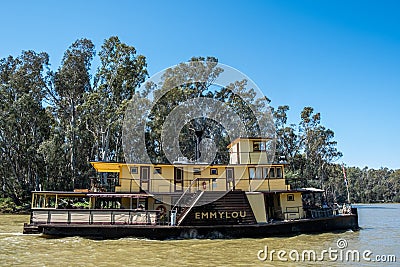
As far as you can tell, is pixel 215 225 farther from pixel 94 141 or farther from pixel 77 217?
pixel 94 141

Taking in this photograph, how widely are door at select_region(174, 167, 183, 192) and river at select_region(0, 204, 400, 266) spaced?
3.96 meters

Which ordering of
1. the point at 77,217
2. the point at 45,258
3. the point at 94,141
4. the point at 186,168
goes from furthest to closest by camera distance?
the point at 94,141
the point at 186,168
the point at 77,217
the point at 45,258

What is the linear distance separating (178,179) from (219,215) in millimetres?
3631

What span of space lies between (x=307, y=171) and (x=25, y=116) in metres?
34.9

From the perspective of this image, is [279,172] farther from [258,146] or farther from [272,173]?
[258,146]

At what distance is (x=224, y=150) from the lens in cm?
4231

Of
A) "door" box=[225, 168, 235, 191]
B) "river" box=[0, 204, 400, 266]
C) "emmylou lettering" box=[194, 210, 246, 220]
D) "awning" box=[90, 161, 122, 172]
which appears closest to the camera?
"river" box=[0, 204, 400, 266]

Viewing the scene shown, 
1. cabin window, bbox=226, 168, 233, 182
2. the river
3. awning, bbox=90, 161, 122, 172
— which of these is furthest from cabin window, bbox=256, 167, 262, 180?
awning, bbox=90, 161, 122, 172

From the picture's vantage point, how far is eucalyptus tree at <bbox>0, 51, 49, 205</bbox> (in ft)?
116

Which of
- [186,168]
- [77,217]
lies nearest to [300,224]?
[186,168]

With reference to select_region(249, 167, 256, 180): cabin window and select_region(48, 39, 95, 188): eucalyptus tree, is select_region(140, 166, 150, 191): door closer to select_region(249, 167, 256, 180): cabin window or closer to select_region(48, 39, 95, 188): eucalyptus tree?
select_region(249, 167, 256, 180): cabin window

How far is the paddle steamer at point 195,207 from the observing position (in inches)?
620

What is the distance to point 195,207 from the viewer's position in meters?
16.4

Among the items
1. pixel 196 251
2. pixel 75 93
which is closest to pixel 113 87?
pixel 75 93
